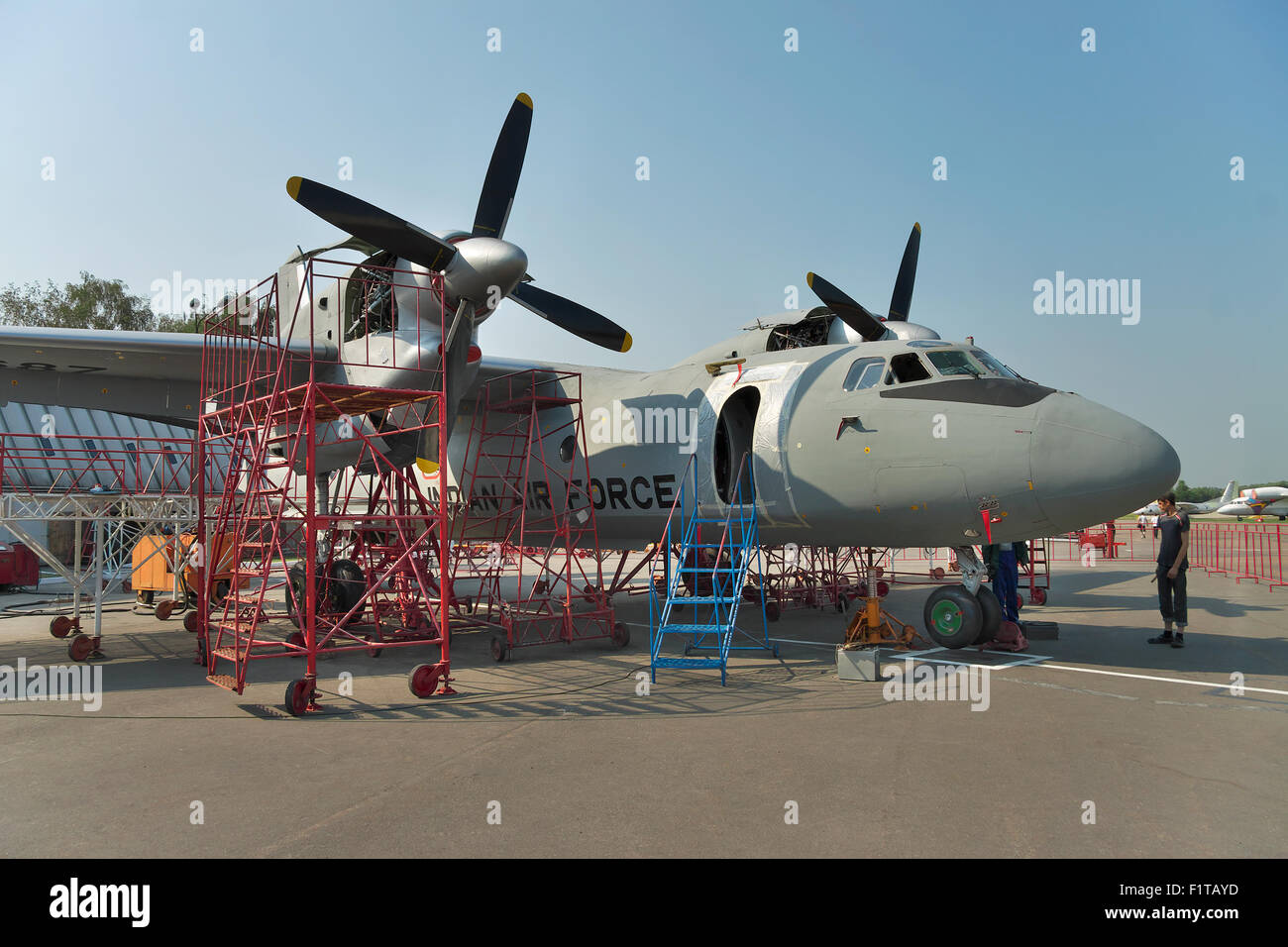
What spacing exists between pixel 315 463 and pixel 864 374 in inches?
295

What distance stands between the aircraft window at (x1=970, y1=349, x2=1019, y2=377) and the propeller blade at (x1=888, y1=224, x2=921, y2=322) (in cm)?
667

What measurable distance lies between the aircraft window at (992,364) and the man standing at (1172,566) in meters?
3.03

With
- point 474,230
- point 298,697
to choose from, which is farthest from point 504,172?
point 298,697

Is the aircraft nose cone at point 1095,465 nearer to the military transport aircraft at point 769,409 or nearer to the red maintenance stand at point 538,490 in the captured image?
the military transport aircraft at point 769,409

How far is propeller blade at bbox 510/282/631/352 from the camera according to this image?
42.5 feet

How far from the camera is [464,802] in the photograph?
5199mm

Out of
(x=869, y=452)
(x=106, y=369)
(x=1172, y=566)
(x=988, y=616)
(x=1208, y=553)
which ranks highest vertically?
(x=106, y=369)

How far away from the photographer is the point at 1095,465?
836 cm

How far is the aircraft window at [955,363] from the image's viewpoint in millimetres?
9664

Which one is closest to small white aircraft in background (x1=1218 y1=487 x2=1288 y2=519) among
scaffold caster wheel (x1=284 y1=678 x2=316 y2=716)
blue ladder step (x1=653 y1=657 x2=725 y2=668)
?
blue ladder step (x1=653 y1=657 x2=725 y2=668)

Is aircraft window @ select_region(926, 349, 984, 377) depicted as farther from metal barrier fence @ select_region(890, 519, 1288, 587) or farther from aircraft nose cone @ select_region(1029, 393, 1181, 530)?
metal barrier fence @ select_region(890, 519, 1288, 587)
